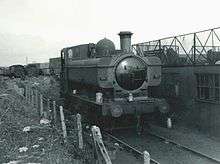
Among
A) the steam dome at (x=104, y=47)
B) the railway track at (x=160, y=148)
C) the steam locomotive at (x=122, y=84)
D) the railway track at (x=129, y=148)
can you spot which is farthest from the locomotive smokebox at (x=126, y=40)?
the railway track at (x=129, y=148)

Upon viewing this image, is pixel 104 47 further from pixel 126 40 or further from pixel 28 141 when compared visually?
pixel 28 141

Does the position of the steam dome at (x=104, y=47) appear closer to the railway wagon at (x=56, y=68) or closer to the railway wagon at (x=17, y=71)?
the railway wagon at (x=56, y=68)

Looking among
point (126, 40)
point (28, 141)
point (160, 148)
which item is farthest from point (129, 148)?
point (126, 40)

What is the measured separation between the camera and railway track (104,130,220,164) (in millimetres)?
9039

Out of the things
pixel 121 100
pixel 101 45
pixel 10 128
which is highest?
pixel 101 45

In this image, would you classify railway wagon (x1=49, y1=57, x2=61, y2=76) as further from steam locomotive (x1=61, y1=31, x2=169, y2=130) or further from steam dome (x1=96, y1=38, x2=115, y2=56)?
steam locomotive (x1=61, y1=31, x2=169, y2=130)

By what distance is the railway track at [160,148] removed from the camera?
9.04 m

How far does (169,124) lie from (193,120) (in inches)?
38.1

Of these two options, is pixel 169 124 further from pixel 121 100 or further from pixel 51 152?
pixel 51 152

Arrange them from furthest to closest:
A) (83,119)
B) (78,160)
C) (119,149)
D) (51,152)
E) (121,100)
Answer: (83,119) → (121,100) → (119,149) → (51,152) → (78,160)

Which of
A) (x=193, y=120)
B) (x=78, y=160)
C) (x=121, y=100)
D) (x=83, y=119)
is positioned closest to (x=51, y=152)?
(x=78, y=160)

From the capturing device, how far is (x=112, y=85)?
12.2m

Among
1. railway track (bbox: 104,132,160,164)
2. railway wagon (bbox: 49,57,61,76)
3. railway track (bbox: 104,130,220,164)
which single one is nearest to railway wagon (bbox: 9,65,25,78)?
railway wagon (bbox: 49,57,61,76)

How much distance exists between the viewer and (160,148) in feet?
33.8
